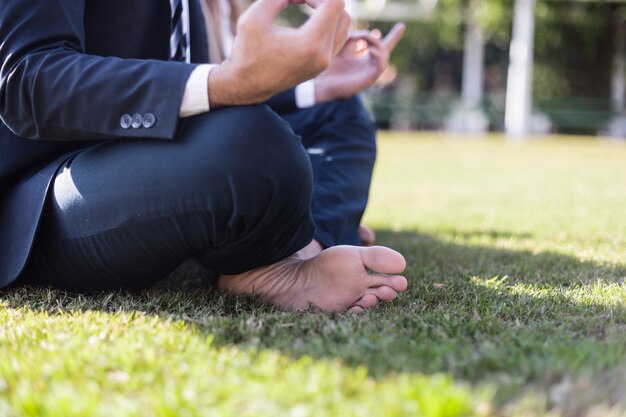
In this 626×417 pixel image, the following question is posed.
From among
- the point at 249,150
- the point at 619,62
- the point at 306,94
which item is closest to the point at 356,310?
the point at 249,150

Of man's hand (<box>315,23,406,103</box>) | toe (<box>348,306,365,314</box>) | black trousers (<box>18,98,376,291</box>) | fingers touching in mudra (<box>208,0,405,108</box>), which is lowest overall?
toe (<box>348,306,365,314</box>)

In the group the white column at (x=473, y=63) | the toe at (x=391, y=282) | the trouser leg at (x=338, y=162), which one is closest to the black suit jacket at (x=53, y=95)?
the toe at (x=391, y=282)

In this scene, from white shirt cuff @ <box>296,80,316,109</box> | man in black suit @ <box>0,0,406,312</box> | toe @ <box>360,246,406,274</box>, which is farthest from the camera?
white shirt cuff @ <box>296,80,316,109</box>

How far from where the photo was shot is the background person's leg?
4.53 feet

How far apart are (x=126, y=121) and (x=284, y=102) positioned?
3.64 feet

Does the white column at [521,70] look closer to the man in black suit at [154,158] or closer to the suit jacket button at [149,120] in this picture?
the man in black suit at [154,158]

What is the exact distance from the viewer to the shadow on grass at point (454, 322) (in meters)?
1.21

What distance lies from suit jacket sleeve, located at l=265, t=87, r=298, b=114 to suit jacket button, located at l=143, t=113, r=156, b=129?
3.57 ft

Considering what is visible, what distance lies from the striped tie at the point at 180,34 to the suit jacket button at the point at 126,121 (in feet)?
1.56

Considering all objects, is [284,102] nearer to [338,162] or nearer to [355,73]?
[355,73]

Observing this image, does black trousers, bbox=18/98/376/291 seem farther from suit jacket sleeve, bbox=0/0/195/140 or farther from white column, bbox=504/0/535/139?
white column, bbox=504/0/535/139

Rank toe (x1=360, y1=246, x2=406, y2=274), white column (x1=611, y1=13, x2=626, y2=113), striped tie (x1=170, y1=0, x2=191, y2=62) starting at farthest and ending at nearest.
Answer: white column (x1=611, y1=13, x2=626, y2=113) < striped tie (x1=170, y1=0, x2=191, y2=62) < toe (x1=360, y1=246, x2=406, y2=274)

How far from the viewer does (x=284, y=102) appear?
246cm

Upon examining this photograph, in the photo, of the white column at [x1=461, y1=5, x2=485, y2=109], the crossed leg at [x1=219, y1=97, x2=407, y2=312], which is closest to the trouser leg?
the crossed leg at [x1=219, y1=97, x2=407, y2=312]
